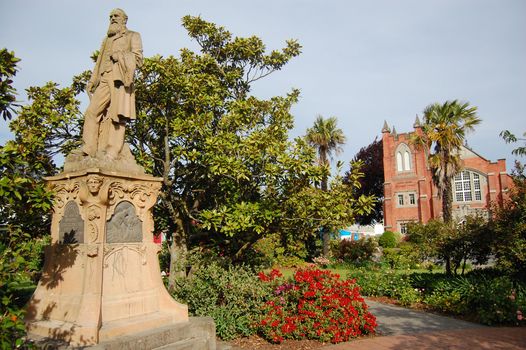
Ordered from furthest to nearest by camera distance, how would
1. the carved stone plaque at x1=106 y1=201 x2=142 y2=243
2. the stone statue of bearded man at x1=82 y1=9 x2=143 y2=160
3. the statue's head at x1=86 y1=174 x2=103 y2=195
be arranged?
the stone statue of bearded man at x1=82 y1=9 x2=143 y2=160
the carved stone plaque at x1=106 y1=201 x2=142 y2=243
the statue's head at x1=86 y1=174 x2=103 y2=195

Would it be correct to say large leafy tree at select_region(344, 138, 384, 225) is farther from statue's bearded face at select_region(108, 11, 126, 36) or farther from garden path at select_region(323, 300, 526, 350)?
statue's bearded face at select_region(108, 11, 126, 36)

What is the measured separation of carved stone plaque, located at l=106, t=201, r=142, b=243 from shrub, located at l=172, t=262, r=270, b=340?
2.26 meters

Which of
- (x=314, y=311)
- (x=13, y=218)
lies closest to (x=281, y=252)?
(x=314, y=311)

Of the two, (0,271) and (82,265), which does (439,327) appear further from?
(0,271)

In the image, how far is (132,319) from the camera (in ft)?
17.2

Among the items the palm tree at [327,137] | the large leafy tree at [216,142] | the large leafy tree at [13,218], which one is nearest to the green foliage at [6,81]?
the large leafy tree at [13,218]

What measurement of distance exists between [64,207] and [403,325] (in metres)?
7.40

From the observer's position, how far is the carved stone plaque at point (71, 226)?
528cm

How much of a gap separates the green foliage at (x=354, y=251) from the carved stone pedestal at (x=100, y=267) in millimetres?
21306

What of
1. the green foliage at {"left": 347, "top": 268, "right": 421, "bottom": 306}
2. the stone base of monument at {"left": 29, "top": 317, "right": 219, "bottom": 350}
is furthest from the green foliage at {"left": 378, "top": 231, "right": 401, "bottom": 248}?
the stone base of monument at {"left": 29, "top": 317, "right": 219, "bottom": 350}

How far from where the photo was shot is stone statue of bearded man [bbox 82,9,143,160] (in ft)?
18.8

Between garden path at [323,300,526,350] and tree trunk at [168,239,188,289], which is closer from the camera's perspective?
garden path at [323,300,526,350]

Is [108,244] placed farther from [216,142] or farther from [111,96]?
[216,142]

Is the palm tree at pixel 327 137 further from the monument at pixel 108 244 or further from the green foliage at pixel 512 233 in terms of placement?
the monument at pixel 108 244
